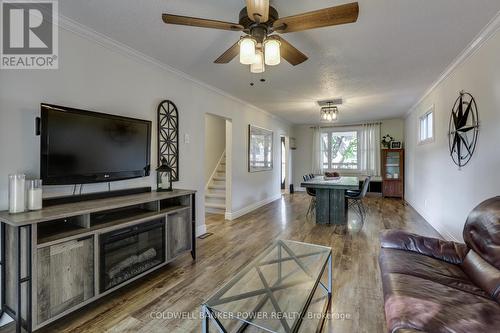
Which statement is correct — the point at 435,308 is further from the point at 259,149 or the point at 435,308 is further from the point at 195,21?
the point at 259,149

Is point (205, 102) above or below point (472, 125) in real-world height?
above

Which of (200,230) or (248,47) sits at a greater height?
(248,47)

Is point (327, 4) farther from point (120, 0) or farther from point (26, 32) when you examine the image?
point (26, 32)

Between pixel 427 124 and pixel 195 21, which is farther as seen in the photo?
pixel 427 124

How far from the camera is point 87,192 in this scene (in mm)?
2328

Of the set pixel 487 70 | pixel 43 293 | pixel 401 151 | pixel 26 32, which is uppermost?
pixel 26 32

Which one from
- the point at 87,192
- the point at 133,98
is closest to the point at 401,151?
the point at 133,98

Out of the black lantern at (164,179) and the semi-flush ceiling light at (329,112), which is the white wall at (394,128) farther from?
the black lantern at (164,179)

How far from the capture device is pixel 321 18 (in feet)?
5.20

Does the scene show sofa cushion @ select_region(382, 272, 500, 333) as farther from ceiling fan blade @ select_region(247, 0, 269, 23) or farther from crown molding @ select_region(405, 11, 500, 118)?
crown molding @ select_region(405, 11, 500, 118)

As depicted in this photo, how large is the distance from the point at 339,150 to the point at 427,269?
268 inches

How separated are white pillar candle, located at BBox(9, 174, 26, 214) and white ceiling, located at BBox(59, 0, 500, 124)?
55.8 inches

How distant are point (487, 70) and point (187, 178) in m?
3.63

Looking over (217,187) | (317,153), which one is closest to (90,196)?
(217,187)
